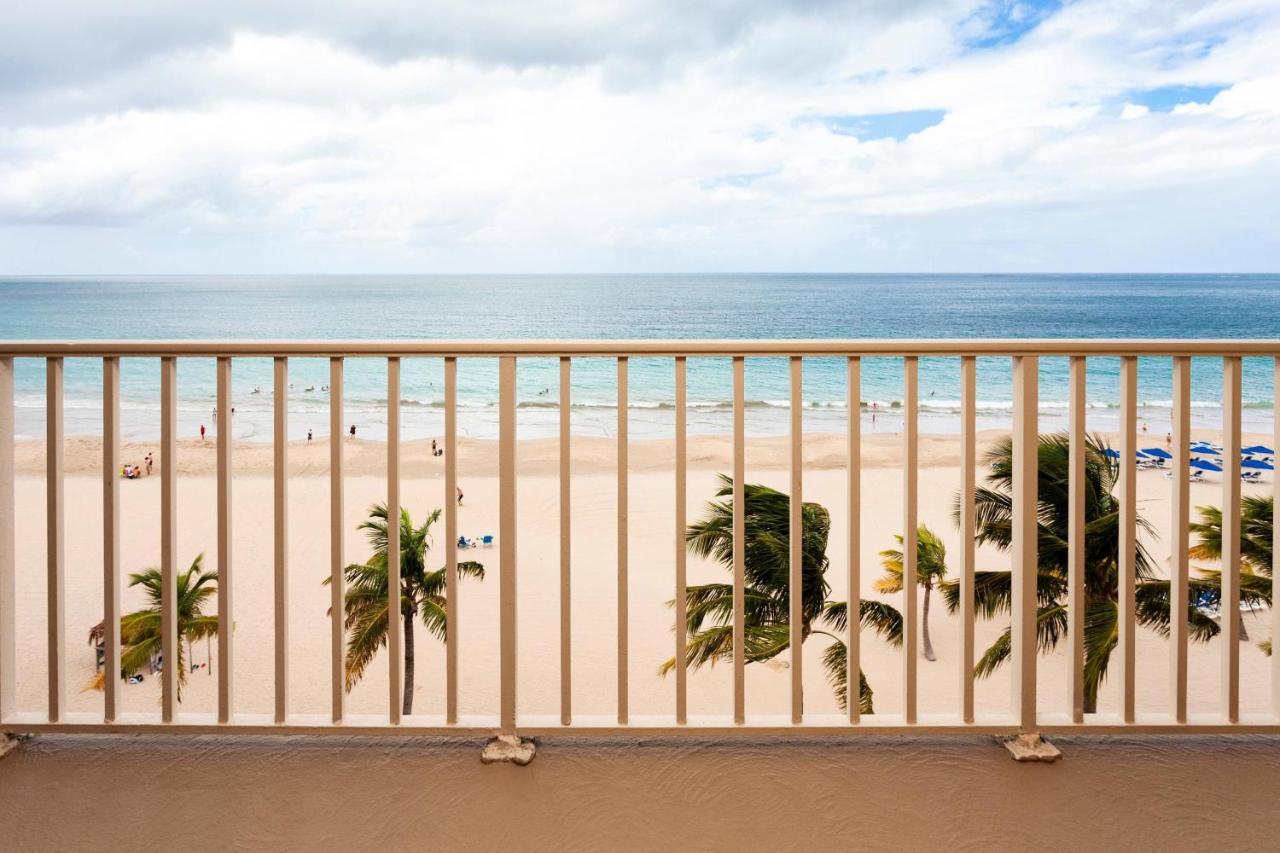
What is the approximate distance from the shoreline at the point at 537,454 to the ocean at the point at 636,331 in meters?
0.72

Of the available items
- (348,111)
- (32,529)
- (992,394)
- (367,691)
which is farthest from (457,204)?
(367,691)

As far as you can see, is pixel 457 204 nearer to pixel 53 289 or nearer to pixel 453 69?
pixel 453 69

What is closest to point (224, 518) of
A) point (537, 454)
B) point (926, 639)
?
point (926, 639)

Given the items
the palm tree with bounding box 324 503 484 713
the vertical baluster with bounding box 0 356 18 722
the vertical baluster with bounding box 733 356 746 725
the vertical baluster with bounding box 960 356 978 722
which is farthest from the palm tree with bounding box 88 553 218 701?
the vertical baluster with bounding box 960 356 978 722

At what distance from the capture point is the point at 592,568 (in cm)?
1012

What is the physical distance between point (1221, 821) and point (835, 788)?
0.63 metres

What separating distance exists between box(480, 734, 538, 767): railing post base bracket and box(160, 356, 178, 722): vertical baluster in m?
0.63

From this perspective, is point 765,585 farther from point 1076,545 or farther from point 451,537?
point 451,537

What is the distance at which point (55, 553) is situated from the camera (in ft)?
5.13

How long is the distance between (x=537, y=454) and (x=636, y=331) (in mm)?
15811

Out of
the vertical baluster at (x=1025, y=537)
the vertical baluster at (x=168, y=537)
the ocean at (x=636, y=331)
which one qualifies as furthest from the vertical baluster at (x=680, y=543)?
the ocean at (x=636, y=331)

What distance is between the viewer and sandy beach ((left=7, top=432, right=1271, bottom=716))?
25.1ft

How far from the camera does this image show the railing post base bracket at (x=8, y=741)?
1542mm

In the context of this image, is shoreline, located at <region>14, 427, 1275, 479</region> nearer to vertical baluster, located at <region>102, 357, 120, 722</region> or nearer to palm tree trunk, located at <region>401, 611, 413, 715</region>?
palm tree trunk, located at <region>401, 611, 413, 715</region>
